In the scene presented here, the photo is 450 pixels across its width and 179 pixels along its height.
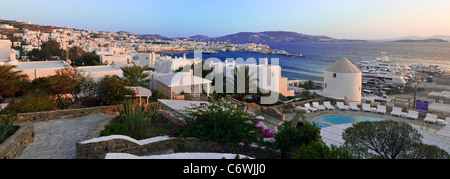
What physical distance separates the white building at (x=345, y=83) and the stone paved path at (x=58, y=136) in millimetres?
14571

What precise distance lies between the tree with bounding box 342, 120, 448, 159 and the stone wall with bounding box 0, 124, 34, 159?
275 inches

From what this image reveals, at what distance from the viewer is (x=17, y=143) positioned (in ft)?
20.4

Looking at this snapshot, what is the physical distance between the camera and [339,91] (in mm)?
18156

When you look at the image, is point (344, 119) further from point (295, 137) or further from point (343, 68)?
point (295, 137)

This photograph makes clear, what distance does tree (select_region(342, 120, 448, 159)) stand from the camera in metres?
5.13

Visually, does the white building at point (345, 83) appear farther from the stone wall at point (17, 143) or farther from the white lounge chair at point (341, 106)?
the stone wall at point (17, 143)

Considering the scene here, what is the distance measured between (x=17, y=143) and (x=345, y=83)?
17.5 metres

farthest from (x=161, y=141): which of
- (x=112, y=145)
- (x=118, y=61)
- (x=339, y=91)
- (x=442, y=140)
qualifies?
(x=118, y=61)

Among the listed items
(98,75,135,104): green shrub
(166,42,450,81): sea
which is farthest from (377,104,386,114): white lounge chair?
(166,42,450,81): sea

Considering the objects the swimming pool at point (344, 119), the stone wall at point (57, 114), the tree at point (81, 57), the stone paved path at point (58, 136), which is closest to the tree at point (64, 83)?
the stone wall at point (57, 114)

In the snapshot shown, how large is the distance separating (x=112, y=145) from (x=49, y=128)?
12.9 ft

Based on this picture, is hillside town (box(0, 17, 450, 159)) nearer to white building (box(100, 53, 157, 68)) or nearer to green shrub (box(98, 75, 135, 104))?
green shrub (box(98, 75, 135, 104))

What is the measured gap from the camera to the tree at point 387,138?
5.13 m
